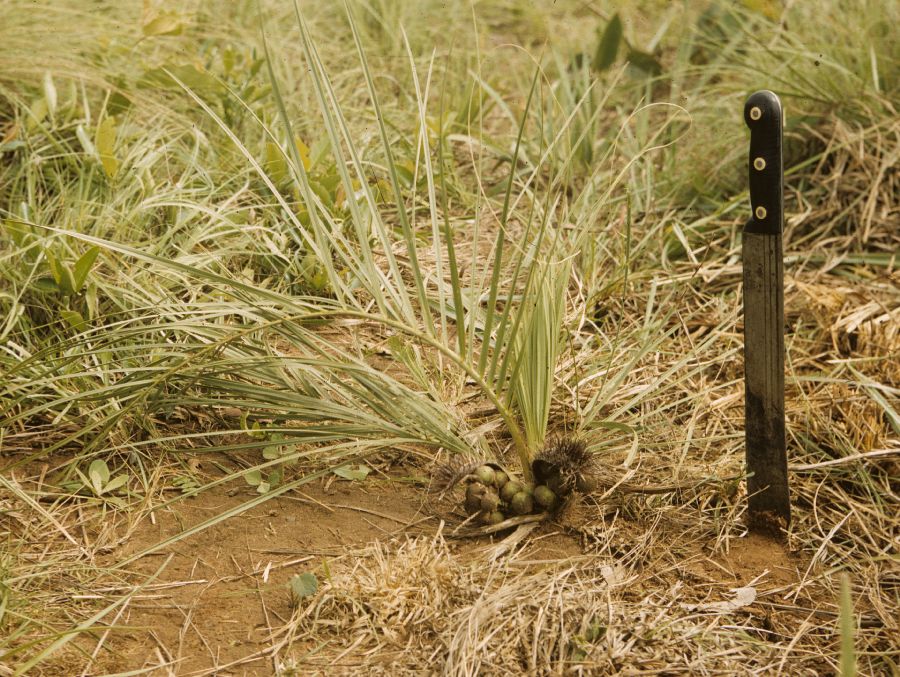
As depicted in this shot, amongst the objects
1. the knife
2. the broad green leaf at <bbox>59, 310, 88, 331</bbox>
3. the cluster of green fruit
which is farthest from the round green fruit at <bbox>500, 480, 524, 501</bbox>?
the broad green leaf at <bbox>59, 310, 88, 331</bbox>

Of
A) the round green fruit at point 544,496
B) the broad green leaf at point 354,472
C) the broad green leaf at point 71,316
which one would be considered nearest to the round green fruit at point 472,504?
the round green fruit at point 544,496

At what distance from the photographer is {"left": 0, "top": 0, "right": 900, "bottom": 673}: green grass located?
5.49ft

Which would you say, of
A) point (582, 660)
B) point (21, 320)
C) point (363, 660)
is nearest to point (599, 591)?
point (582, 660)

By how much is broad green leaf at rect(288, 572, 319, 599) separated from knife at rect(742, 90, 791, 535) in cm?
80

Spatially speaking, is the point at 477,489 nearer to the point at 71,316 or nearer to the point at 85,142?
the point at 71,316

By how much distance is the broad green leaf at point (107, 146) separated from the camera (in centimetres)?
230

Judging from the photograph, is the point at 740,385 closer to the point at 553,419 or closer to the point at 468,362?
the point at 553,419

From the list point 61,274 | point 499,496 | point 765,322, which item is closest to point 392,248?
point 61,274

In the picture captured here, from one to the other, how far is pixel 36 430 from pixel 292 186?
35.6 inches

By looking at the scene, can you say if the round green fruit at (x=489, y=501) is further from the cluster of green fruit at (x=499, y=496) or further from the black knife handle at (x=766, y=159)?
the black knife handle at (x=766, y=159)

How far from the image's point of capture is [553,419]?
6.41 ft

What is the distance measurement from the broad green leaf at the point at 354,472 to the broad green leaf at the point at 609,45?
6.28 feet

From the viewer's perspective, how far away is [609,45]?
3.12 metres

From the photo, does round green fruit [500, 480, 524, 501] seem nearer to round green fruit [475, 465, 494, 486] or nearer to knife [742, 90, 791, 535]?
round green fruit [475, 465, 494, 486]
